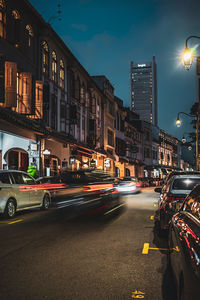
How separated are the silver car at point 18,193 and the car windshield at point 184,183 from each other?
6.05 m

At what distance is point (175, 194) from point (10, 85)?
45.2ft

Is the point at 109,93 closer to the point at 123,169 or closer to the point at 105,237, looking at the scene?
the point at 123,169

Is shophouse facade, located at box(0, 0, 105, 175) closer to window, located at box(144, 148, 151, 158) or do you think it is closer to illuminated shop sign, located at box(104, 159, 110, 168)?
illuminated shop sign, located at box(104, 159, 110, 168)

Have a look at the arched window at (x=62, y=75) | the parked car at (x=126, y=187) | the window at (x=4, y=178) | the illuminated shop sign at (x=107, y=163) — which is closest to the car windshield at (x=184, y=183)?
the window at (x=4, y=178)

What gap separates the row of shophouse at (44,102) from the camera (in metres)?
20.3

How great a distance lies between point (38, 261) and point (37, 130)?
667 inches

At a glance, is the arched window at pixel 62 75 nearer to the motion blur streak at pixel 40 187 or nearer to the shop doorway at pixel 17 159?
the shop doorway at pixel 17 159

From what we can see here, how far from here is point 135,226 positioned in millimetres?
10039

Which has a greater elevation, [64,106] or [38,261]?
[64,106]

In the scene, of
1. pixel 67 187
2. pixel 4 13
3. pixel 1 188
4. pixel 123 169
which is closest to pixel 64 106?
pixel 4 13

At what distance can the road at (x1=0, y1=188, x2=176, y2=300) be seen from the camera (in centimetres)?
440

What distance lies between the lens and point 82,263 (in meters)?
5.82

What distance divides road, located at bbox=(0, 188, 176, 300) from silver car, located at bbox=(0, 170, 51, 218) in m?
1.67

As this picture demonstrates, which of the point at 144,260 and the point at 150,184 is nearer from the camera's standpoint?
the point at 144,260
